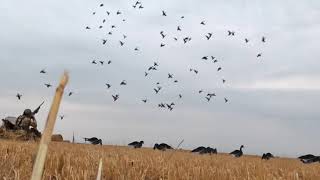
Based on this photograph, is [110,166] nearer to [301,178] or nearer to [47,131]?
[301,178]

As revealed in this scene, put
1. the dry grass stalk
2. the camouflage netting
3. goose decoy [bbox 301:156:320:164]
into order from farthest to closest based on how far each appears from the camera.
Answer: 1. the camouflage netting
2. goose decoy [bbox 301:156:320:164]
3. the dry grass stalk

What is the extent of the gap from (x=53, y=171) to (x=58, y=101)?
7462 mm

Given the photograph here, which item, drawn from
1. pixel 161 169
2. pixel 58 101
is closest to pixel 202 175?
pixel 161 169

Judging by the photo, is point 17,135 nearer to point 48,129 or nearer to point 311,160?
point 311,160

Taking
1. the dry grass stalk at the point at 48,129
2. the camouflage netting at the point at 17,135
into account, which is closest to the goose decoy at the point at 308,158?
the camouflage netting at the point at 17,135

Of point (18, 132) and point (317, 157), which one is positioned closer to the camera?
point (317, 157)

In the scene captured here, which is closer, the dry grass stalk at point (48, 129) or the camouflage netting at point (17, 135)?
the dry grass stalk at point (48, 129)

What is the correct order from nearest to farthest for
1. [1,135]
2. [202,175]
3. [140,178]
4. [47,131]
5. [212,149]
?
[47,131], [140,178], [202,175], [1,135], [212,149]

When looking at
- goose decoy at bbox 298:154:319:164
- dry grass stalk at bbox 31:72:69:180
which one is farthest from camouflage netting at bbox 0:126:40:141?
dry grass stalk at bbox 31:72:69:180

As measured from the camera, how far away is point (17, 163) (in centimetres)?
934

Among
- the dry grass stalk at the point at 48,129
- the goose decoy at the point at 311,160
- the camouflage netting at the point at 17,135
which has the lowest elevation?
the dry grass stalk at the point at 48,129

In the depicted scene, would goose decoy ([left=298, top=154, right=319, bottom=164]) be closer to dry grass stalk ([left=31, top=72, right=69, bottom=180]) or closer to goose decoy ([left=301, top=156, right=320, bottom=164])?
goose decoy ([left=301, top=156, right=320, bottom=164])

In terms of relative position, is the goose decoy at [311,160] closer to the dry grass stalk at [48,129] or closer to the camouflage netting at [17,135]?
the camouflage netting at [17,135]

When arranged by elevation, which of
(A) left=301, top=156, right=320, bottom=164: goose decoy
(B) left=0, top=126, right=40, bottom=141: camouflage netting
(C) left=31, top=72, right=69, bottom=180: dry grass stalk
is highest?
(B) left=0, top=126, right=40, bottom=141: camouflage netting
